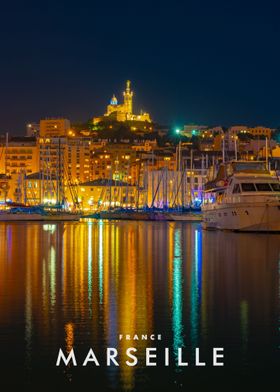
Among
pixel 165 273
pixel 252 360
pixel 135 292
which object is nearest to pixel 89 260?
pixel 165 273

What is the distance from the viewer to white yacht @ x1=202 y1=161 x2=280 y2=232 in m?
45.0

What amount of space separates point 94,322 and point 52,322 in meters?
0.82

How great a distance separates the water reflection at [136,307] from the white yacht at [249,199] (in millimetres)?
16138

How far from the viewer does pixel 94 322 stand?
14.2 m

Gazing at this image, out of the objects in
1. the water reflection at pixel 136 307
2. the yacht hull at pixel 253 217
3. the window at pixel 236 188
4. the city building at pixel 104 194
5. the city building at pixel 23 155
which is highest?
the city building at pixel 23 155

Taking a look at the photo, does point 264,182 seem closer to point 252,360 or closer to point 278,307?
point 278,307

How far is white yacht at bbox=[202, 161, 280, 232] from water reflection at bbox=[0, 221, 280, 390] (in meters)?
16.1

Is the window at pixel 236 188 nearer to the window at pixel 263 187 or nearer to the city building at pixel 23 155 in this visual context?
the window at pixel 263 187

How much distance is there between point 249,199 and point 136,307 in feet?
98.6

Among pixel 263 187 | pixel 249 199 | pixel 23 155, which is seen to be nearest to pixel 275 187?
pixel 263 187

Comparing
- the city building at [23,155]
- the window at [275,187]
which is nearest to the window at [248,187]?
the window at [275,187]

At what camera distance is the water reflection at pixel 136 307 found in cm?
1173

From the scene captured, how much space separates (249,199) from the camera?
45.1m

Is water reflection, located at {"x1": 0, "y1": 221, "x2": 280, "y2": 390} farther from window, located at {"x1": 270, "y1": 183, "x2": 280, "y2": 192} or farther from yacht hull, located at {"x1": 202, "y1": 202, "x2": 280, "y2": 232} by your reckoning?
window, located at {"x1": 270, "y1": 183, "x2": 280, "y2": 192}
